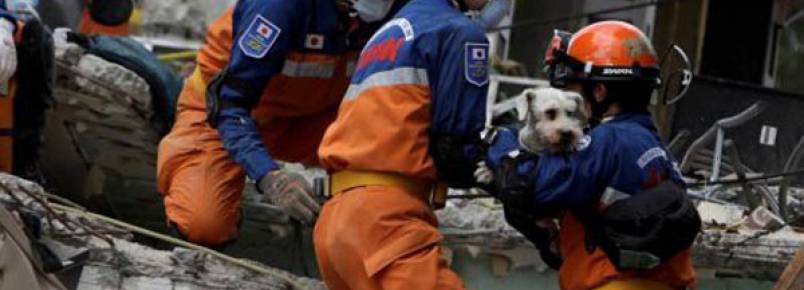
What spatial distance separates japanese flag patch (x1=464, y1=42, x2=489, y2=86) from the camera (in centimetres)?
524

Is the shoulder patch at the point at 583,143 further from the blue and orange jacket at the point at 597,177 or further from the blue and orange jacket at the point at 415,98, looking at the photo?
the blue and orange jacket at the point at 415,98

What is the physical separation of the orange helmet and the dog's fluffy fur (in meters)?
0.23

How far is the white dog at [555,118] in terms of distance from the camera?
4961mm

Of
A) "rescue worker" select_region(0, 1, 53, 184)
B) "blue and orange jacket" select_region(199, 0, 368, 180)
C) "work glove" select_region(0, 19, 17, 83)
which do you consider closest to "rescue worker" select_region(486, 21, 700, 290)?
"blue and orange jacket" select_region(199, 0, 368, 180)

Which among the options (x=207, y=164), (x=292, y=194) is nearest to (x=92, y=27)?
(x=207, y=164)

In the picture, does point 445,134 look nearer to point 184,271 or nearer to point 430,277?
point 430,277

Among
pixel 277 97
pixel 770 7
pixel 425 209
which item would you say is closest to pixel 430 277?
pixel 425 209

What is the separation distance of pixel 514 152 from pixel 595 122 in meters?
0.29

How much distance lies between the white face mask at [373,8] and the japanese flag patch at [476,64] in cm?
103

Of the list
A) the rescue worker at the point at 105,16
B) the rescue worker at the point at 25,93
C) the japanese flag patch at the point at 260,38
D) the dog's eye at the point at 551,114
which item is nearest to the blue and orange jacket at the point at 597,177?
the dog's eye at the point at 551,114

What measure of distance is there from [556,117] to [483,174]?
346 millimetres

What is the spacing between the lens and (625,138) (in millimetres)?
5109

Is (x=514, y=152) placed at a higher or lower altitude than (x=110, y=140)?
higher

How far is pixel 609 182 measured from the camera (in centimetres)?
510
